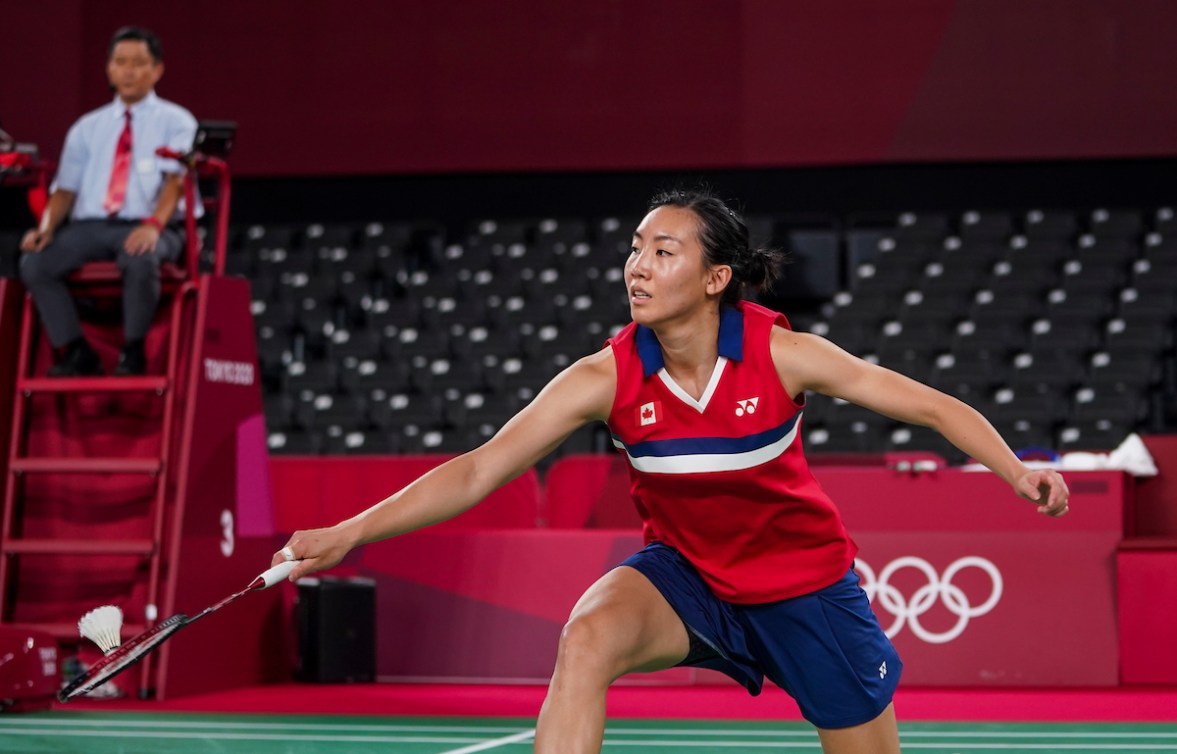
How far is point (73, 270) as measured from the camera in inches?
287

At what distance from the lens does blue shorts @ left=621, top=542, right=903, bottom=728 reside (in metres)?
3.59

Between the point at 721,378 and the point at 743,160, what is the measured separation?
1280 cm

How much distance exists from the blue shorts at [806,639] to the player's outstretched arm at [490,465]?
37cm

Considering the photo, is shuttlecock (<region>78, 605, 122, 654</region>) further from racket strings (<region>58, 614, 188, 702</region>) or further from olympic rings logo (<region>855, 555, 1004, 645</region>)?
olympic rings logo (<region>855, 555, 1004, 645</region>)

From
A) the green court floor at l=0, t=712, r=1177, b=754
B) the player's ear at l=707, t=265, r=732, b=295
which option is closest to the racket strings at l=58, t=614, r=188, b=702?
the player's ear at l=707, t=265, r=732, b=295

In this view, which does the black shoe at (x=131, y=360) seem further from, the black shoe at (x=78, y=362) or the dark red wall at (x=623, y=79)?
the dark red wall at (x=623, y=79)

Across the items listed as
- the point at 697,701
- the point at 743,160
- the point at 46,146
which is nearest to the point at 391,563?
the point at 697,701

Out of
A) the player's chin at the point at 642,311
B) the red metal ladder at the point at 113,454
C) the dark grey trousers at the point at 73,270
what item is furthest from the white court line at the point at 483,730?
the player's chin at the point at 642,311

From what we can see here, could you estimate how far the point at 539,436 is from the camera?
3508mm

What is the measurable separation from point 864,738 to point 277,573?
4.88 feet

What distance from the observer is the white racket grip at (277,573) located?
2.98m

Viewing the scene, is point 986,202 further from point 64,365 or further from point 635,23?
point 64,365

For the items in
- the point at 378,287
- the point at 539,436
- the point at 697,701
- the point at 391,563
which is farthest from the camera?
Result: the point at 378,287

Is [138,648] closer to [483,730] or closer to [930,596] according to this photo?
[483,730]
